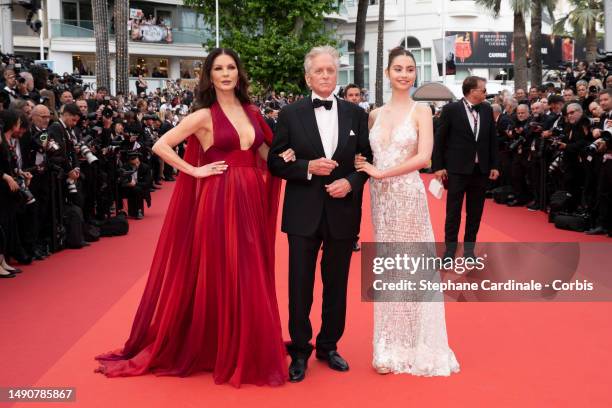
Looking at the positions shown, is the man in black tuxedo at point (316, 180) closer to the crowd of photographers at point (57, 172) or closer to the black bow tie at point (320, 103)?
the black bow tie at point (320, 103)

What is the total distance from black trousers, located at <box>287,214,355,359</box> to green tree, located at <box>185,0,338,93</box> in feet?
94.2

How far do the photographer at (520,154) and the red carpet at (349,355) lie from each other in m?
6.69

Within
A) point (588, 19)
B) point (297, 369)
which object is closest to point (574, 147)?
point (297, 369)

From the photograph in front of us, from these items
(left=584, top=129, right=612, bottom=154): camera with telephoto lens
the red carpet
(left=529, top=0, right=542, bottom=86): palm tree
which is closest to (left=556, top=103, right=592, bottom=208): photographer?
(left=584, top=129, right=612, bottom=154): camera with telephoto lens

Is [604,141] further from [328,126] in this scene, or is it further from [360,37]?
[360,37]

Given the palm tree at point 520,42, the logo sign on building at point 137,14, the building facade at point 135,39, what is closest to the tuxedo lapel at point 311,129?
the palm tree at point 520,42

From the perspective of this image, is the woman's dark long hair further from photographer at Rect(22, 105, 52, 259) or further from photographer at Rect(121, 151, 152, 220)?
photographer at Rect(121, 151, 152, 220)

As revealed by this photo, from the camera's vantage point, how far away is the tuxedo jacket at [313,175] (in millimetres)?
4984

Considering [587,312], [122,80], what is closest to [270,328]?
[587,312]

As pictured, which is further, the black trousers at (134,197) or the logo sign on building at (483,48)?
the logo sign on building at (483,48)

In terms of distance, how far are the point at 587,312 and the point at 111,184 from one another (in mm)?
8348

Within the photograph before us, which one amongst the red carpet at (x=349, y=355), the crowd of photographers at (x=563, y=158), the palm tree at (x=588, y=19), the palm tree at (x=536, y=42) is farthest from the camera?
the palm tree at (x=588, y=19)

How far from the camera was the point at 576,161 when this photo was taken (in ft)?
38.6

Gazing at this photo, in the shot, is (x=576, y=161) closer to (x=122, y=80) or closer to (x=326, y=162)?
(x=326, y=162)
